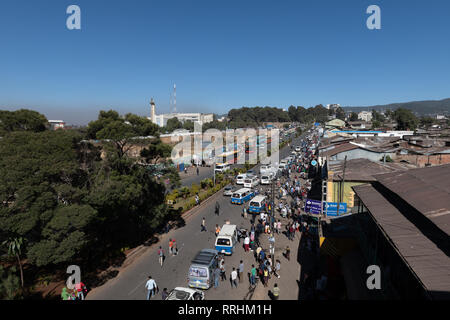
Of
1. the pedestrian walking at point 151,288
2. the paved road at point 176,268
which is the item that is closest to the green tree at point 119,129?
the paved road at point 176,268

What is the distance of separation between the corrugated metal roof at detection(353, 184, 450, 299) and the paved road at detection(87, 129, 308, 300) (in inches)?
268

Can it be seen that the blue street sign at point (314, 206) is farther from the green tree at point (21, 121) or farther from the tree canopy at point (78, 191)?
the green tree at point (21, 121)

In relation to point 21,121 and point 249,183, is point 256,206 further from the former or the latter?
point 21,121

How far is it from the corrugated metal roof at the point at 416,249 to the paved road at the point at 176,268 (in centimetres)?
681

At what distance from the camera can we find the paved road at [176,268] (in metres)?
12.0

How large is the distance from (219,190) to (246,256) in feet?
50.2

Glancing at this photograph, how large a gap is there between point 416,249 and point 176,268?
11.0 metres

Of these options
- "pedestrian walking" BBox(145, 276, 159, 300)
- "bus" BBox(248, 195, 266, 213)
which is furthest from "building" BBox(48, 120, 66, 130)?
"bus" BBox(248, 195, 266, 213)

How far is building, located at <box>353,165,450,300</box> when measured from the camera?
5.77 metres
